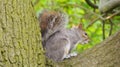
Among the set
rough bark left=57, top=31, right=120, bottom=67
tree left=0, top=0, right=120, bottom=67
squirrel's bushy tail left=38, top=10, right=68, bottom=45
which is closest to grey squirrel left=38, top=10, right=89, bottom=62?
squirrel's bushy tail left=38, top=10, right=68, bottom=45

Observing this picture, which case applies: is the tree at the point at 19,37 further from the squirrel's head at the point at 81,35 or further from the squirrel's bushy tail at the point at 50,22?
the squirrel's head at the point at 81,35

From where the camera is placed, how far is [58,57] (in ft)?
7.61

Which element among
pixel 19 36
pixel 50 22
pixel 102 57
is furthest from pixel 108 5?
pixel 19 36

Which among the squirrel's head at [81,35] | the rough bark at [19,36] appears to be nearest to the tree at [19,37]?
the rough bark at [19,36]

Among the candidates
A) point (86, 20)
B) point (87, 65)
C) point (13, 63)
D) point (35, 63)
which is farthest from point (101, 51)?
point (86, 20)

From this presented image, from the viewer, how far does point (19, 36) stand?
1.61 meters

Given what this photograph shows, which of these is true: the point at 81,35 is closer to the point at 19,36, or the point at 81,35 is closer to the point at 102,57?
the point at 102,57

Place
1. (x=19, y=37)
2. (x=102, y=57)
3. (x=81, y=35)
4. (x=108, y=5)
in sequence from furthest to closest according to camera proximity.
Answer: (x=81, y=35) → (x=108, y=5) → (x=102, y=57) → (x=19, y=37)

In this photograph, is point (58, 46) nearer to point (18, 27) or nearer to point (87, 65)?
point (87, 65)

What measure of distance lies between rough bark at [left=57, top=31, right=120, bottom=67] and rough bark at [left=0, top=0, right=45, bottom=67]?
8.8 inches

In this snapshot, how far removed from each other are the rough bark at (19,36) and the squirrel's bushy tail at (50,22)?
21.1 inches

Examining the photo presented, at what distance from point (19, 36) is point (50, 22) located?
68 cm

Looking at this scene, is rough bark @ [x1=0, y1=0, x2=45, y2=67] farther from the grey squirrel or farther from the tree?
the grey squirrel

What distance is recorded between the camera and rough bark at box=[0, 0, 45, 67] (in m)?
1.57
